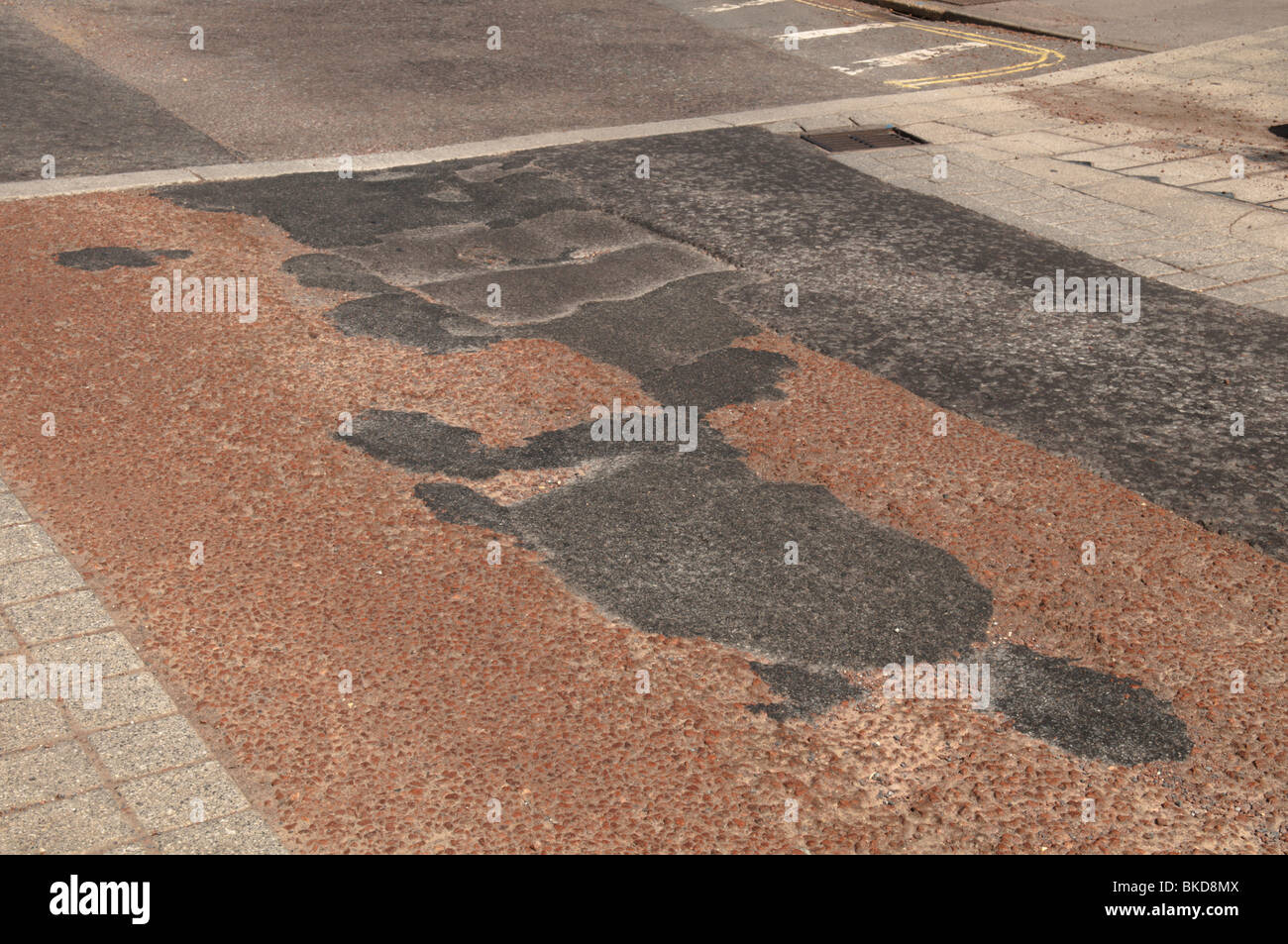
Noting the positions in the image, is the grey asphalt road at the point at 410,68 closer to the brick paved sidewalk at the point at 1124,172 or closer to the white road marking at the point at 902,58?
the white road marking at the point at 902,58

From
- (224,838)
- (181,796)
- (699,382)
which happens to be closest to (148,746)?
(181,796)

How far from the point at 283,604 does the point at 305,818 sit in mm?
1139

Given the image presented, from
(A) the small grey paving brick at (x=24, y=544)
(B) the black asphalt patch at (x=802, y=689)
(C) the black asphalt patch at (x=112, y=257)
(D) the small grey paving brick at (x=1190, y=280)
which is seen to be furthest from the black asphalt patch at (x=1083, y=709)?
(C) the black asphalt patch at (x=112, y=257)

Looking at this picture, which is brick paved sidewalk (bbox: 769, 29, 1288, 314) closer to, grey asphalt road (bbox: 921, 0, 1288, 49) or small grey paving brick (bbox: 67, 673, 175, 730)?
grey asphalt road (bbox: 921, 0, 1288, 49)

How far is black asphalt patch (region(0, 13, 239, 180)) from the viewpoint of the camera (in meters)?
9.98

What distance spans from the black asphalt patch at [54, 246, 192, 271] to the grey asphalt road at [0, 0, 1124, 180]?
6.77 ft

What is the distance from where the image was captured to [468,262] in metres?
8.16

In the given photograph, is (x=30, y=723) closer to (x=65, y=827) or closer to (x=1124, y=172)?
(x=65, y=827)

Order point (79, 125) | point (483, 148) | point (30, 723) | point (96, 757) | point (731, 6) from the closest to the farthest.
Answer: point (96, 757), point (30, 723), point (483, 148), point (79, 125), point (731, 6)

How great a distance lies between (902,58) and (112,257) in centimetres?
975

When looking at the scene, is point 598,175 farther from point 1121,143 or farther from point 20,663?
point 20,663

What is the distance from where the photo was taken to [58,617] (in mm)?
4516
